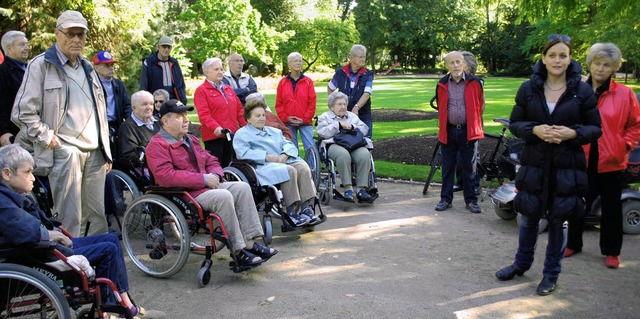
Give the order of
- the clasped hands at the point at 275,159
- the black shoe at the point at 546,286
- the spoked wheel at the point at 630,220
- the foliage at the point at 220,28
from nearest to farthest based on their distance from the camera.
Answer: the black shoe at the point at 546,286
the spoked wheel at the point at 630,220
the clasped hands at the point at 275,159
the foliage at the point at 220,28

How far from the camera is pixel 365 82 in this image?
25.4 feet

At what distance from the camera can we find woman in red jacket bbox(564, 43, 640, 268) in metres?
4.64

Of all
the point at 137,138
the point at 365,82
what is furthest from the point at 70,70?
the point at 365,82

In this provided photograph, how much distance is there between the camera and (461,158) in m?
6.83

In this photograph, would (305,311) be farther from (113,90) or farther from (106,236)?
(113,90)

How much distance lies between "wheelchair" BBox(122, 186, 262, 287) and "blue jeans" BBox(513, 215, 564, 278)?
2.19 m

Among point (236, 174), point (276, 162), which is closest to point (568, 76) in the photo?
point (276, 162)

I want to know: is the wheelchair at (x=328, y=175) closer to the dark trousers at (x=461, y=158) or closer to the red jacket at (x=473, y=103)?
the dark trousers at (x=461, y=158)

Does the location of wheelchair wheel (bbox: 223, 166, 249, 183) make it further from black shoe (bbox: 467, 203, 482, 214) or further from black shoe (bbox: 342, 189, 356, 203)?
black shoe (bbox: 467, 203, 482, 214)

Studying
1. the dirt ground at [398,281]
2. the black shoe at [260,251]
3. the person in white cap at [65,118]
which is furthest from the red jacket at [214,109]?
the black shoe at [260,251]

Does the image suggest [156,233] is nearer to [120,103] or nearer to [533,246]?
[120,103]

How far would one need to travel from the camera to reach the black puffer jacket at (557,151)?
407 centimetres

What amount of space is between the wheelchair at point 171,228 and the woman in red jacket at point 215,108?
199 cm

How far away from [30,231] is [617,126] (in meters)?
4.43
